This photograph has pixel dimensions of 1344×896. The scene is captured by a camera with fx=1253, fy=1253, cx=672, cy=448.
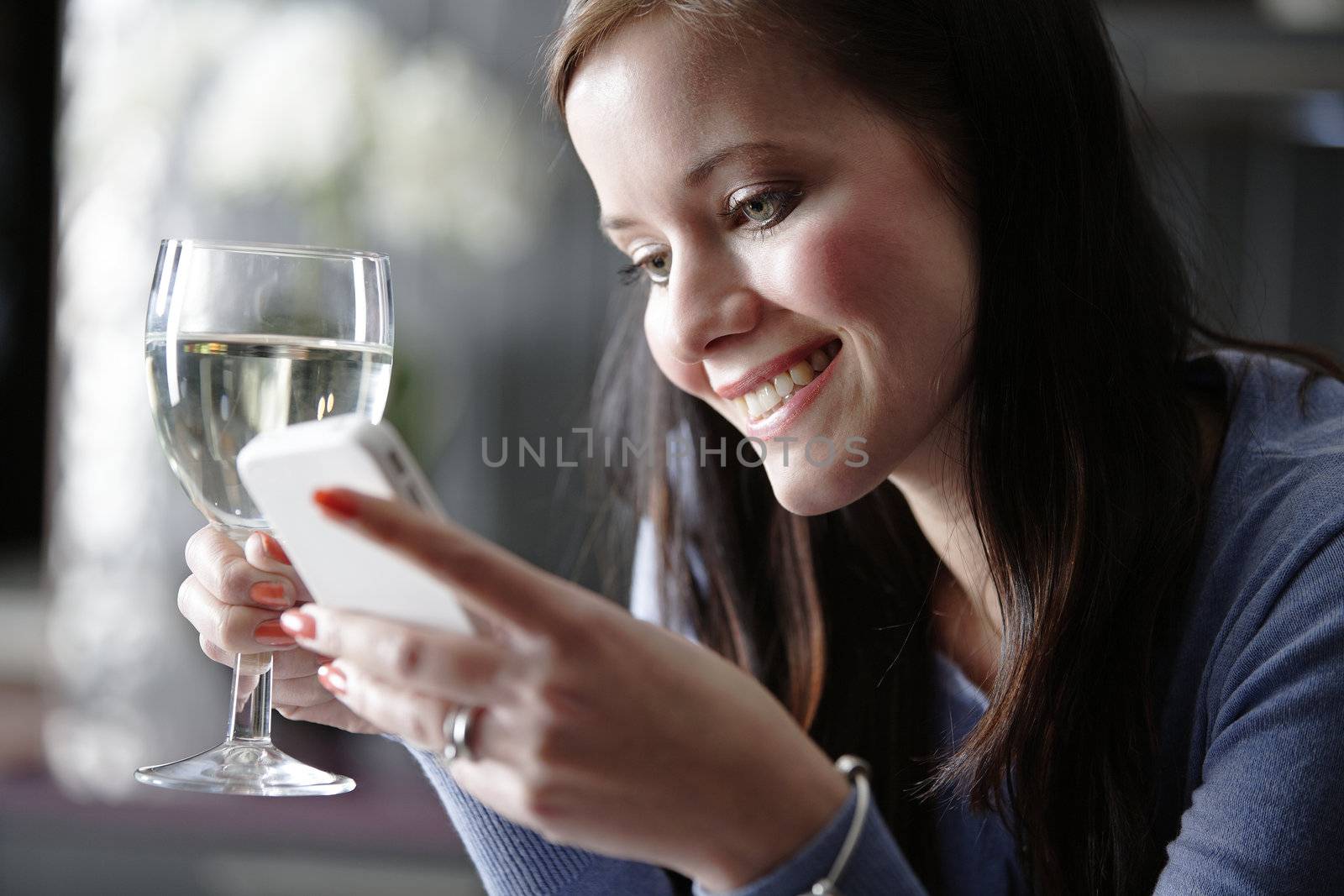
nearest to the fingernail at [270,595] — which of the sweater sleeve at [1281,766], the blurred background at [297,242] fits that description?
the sweater sleeve at [1281,766]

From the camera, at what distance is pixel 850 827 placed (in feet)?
2.20

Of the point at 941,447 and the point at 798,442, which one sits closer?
the point at 798,442

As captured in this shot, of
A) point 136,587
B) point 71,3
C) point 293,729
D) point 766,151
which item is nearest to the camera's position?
point 766,151

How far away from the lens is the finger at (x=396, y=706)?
58 cm

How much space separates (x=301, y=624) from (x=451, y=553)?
5.5 inches

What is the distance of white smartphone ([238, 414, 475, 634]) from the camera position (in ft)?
1.78

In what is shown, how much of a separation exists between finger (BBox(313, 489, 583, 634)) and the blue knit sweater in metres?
0.22

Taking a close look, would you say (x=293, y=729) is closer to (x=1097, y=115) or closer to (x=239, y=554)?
(x=239, y=554)

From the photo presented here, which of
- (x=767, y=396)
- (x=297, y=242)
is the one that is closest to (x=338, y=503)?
(x=767, y=396)

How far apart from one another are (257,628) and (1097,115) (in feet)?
2.65

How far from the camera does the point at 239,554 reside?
0.85 meters

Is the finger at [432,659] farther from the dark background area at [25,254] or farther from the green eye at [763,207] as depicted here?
the dark background area at [25,254]

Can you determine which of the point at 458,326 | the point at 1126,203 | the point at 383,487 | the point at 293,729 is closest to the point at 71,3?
the point at 458,326

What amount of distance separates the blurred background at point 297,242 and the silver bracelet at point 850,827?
1.16 m
